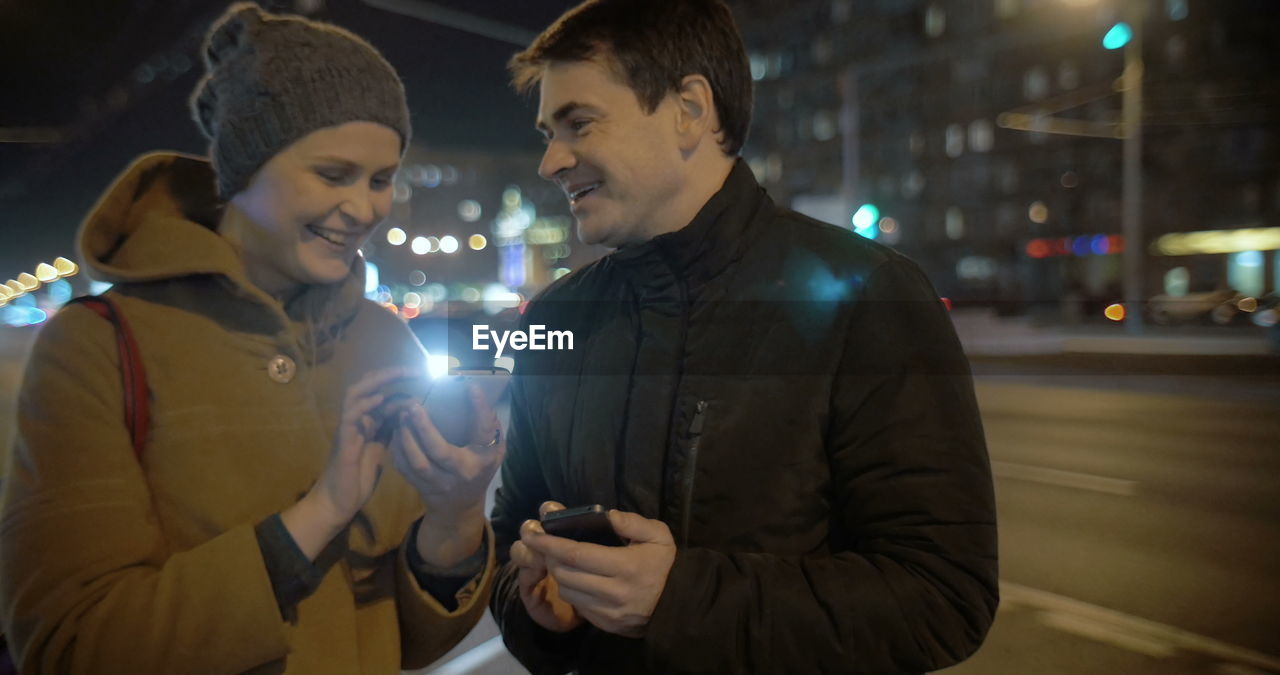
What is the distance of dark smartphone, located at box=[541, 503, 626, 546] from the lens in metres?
1.21

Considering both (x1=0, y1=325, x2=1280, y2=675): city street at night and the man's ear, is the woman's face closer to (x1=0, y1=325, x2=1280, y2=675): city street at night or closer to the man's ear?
the man's ear

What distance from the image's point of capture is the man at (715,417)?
1.26 m

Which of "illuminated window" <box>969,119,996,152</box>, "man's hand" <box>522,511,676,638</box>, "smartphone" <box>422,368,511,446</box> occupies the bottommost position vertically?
"man's hand" <box>522,511,676,638</box>

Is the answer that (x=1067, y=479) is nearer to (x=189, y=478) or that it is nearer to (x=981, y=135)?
(x=189, y=478)

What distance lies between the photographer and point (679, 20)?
1.62 metres

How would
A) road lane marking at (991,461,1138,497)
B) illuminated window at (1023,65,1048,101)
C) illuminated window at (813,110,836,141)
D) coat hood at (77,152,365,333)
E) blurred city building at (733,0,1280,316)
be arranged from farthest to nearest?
illuminated window at (813,110,836,141)
illuminated window at (1023,65,1048,101)
blurred city building at (733,0,1280,316)
road lane marking at (991,461,1138,497)
coat hood at (77,152,365,333)

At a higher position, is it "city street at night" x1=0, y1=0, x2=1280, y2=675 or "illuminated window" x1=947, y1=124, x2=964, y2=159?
"illuminated window" x1=947, y1=124, x2=964, y2=159

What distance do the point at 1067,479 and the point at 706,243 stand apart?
23.1ft

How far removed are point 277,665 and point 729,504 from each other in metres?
0.85

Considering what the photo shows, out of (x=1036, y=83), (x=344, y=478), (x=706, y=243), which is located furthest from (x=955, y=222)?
(x=344, y=478)

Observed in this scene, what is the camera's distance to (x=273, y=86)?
1.53 meters

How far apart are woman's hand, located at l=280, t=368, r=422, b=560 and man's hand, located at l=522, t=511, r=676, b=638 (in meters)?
0.32

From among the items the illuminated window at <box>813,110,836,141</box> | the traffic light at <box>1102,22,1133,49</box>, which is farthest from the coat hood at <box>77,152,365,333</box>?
the illuminated window at <box>813,110,836,141</box>

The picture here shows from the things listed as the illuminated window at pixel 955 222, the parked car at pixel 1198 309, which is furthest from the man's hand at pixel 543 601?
the illuminated window at pixel 955 222
